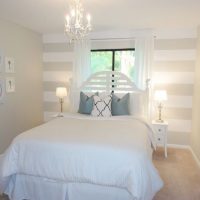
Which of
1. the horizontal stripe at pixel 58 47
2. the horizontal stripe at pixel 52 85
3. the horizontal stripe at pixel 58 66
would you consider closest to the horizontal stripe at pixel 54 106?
the horizontal stripe at pixel 52 85

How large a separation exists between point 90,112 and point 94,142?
162cm

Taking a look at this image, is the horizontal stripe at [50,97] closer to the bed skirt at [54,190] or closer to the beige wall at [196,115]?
the bed skirt at [54,190]

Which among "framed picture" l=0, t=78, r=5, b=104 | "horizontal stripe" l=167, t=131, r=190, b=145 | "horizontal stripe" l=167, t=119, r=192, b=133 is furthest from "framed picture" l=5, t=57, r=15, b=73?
"horizontal stripe" l=167, t=131, r=190, b=145

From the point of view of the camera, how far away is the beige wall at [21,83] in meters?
3.87

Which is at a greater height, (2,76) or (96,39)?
(96,39)

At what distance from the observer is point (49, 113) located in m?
5.12

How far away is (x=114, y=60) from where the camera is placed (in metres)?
4.66

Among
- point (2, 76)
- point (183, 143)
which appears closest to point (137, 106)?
point (183, 143)

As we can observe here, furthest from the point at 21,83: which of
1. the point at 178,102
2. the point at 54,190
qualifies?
the point at 178,102

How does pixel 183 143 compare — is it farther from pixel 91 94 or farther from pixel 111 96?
pixel 91 94

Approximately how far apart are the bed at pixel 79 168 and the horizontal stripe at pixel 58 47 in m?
2.60

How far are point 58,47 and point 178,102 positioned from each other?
2797 millimetres

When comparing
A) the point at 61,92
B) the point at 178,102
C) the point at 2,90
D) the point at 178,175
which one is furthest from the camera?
the point at 61,92

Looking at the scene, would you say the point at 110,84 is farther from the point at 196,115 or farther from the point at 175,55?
the point at 196,115
